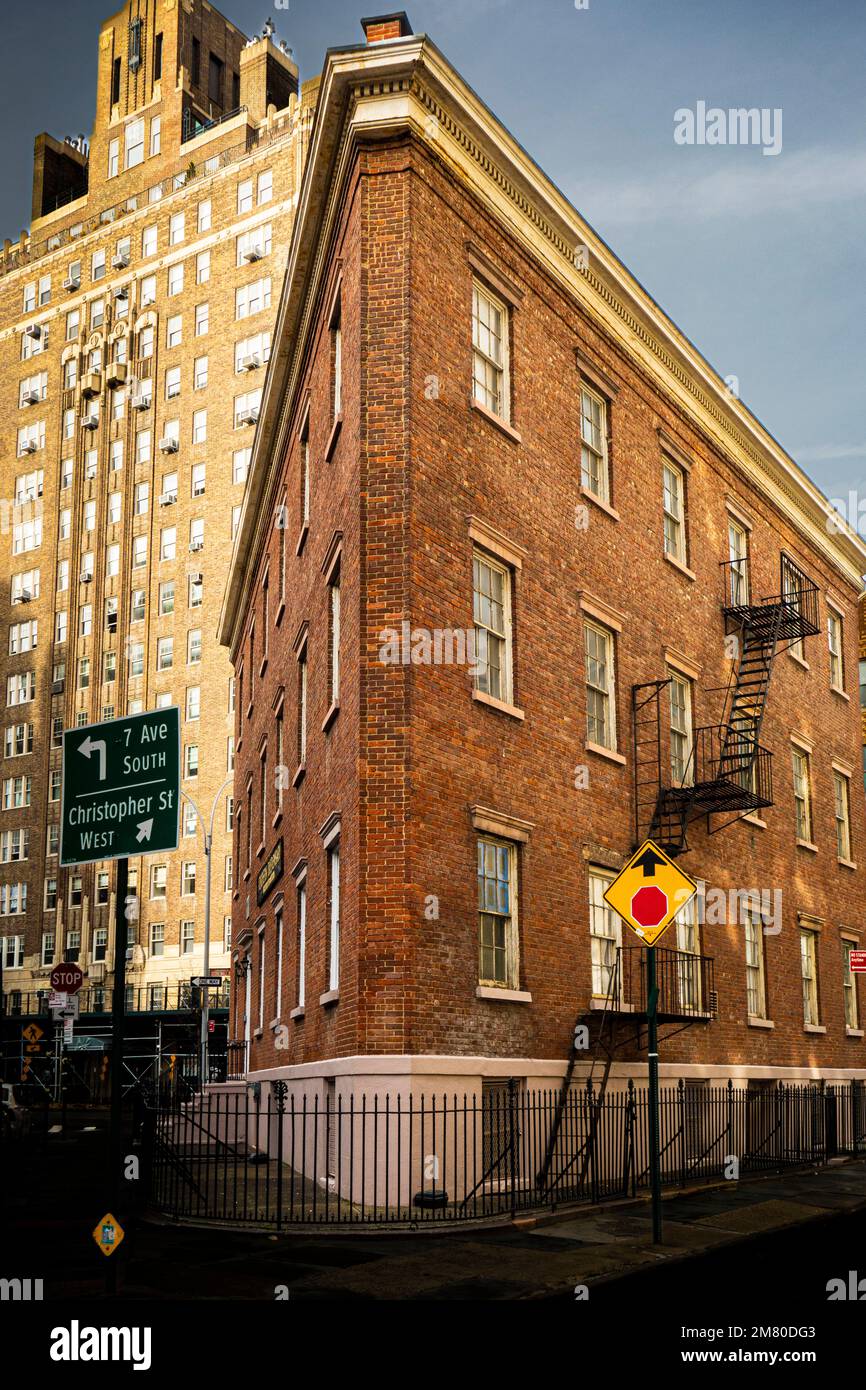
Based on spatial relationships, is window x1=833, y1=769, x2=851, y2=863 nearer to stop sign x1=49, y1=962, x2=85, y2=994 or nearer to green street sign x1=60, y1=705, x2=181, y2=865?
stop sign x1=49, y1=962, x2=85, y2=994

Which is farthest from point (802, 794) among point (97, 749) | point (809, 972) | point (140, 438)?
point (140, 438)

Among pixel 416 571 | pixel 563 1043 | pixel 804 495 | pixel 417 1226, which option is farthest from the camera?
pixel 804 495

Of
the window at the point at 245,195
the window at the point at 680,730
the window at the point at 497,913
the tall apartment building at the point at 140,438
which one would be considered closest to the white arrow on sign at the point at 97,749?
the window at the point at 497,913

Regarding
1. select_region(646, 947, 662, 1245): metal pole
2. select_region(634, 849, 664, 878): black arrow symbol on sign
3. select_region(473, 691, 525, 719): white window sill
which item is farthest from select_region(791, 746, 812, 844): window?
select_region(646, 947, 662, 1245): metal pole

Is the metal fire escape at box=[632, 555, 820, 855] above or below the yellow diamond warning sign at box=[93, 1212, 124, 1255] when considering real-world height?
above

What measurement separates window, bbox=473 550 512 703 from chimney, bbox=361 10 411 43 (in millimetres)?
7503

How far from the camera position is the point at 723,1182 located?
19.4 m

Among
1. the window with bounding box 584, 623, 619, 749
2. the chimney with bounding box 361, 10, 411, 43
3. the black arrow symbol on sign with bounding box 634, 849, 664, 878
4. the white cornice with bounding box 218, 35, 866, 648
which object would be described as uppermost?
the chimney with bounding box 361, 10, 411, 43

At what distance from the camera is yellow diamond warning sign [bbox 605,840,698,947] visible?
39.9 ft

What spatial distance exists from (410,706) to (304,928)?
6875 millimetres

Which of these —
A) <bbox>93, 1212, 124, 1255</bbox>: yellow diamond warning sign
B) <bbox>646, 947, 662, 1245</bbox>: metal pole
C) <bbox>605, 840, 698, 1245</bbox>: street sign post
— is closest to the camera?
<bbox>93, 1212, 124, 1255</bbox>: yellow diamond warning sign

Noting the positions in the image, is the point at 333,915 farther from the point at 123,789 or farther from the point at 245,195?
the point at 245,195
